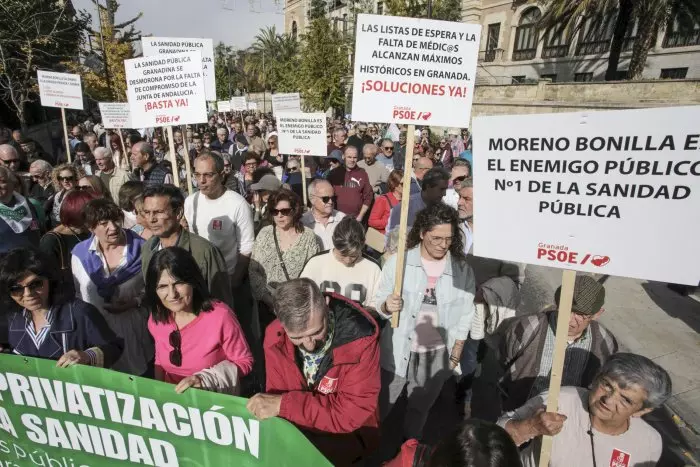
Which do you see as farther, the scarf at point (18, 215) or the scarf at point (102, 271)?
the scarf at point (18, 215)

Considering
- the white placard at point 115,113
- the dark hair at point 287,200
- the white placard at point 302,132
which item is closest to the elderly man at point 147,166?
the white placard at point 302,132

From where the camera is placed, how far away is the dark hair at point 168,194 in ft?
9.47

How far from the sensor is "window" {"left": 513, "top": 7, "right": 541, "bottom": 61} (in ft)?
92.0

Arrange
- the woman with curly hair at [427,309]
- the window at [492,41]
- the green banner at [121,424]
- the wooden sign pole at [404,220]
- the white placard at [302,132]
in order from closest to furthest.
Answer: the green banner at [121,424] < the wooden sign pole at [404,220] < the woman with curly hair at [427,309] < the white placard at [302,132] < the window at [492,41]

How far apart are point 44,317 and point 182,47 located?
431 cm

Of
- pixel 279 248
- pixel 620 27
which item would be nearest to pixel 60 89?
pixel 279 248

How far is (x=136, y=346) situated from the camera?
2.75 meters

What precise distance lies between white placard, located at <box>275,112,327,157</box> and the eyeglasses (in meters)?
3.90

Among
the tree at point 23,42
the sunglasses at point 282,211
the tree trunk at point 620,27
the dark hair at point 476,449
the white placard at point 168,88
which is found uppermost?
the tree trunk at point 620,27

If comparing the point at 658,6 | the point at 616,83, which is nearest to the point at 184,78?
the point at 616,83

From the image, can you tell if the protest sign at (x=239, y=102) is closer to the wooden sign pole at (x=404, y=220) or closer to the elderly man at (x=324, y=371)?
the wooden sign pole at (x=404, y=220)

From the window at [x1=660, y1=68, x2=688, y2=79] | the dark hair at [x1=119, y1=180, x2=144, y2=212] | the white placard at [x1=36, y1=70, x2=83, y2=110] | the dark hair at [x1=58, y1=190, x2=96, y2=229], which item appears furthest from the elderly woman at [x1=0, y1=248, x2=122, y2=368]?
the window at [x1=660, y1=68, x2=688, y2=79]

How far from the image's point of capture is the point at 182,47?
5336 mm

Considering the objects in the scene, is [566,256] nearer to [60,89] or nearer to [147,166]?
[147,166]
